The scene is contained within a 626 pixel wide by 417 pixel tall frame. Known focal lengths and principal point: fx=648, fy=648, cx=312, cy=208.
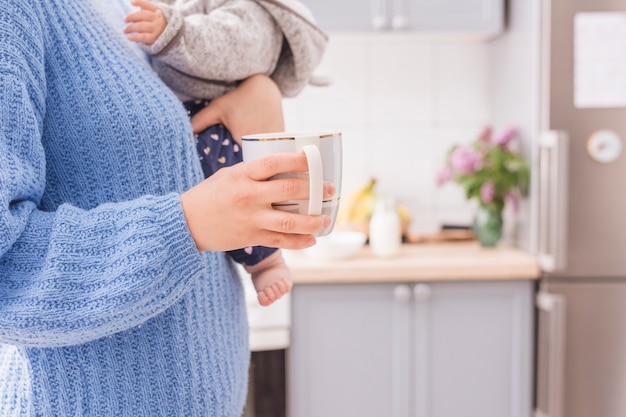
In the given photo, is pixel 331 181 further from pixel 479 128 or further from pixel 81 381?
pixel 479 128

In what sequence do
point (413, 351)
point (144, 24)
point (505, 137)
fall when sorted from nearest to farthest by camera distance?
1. point (144, 24)
2. point (413, 351)
3. point (505, 137)

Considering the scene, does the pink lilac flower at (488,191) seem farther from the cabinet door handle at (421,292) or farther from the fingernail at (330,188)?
the fingernail at (330,188)

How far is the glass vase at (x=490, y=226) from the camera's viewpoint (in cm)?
219

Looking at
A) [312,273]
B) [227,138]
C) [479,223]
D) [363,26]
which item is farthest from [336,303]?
[227,138]

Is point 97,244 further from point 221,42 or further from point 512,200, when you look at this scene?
point 512,200

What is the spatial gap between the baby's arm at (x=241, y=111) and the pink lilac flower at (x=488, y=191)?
4.59 feet

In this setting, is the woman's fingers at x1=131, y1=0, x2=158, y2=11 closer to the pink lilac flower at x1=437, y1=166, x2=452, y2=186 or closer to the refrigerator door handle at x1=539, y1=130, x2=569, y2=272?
the refrigerator door handle at x1=539, y1=130, x2=569, y2=272

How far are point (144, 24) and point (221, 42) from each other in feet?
0.38

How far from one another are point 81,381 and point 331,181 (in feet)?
1.02

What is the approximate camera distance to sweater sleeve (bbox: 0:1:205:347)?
19.9 inches

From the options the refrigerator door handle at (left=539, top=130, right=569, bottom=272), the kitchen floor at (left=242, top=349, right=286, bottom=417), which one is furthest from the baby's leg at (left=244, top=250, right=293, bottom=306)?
the kitchen floor at (left=242, top=349, right=286, bottom=417)

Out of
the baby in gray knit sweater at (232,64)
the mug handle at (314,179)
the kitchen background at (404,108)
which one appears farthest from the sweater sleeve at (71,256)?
the kitchen background at (404,108)

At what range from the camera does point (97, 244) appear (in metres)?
0.52

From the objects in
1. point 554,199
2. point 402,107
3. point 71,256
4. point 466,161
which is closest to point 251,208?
point 71,256
